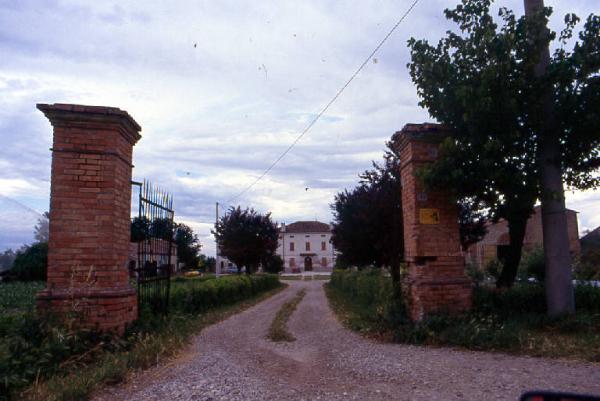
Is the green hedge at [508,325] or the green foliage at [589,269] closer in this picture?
the green hedge at [508,325]

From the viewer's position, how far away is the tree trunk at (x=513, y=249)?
400 inches

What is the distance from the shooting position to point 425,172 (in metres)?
Answer: 8.10

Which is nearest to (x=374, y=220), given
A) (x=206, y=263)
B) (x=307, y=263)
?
(x=206, y=263)

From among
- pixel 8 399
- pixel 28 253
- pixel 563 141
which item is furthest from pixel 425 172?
pixel 28 253

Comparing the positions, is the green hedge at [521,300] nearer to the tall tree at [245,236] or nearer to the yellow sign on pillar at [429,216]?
the yellow sign on pillar at [429,216]

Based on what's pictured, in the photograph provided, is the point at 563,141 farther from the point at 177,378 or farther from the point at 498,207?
the point at 177,378

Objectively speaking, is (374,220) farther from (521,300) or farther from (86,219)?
(86,219)

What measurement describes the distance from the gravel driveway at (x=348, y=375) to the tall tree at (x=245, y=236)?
25678 millimetres

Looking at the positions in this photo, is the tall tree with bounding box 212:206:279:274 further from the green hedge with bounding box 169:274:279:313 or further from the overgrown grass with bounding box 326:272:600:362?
the overgrown grass with bounding box 326:272:600:362

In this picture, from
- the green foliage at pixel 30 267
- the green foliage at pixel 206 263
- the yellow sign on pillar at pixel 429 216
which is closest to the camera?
the yellow sign on pillar at pixel 429 216

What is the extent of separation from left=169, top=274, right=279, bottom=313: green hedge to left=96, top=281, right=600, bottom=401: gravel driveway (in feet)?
16.0

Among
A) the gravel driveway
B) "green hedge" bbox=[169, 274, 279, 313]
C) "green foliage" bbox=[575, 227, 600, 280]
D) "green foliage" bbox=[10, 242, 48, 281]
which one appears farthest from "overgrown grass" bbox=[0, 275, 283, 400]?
"green foliage" bbox=[10, 242, 48, 281]

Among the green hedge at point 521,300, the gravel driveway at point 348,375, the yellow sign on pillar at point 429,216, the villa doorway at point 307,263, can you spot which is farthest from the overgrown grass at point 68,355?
the villa doorway at point 307,263

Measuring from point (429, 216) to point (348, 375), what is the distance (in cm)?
358
